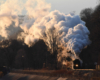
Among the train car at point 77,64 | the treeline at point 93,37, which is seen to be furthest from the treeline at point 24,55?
the train car at point 77,64

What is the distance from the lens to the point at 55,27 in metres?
80.9

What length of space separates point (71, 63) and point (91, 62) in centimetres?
2539

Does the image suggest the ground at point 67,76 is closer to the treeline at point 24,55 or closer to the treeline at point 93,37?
the treeline at point 93,37

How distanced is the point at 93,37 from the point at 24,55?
52.4m

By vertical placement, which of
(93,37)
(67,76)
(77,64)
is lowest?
(67,76)

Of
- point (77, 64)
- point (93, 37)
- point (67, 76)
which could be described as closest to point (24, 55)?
point (93, 37)

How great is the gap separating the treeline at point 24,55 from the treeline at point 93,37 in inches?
703

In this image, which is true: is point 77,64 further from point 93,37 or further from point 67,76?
point 67,76

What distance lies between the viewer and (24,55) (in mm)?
111812

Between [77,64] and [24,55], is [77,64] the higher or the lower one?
the lower one

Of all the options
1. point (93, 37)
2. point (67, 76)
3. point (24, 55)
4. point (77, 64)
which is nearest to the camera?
point (67, 76)

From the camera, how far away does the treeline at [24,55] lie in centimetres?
10676

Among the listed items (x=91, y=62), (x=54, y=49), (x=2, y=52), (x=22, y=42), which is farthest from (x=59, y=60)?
(x=2, y=52)

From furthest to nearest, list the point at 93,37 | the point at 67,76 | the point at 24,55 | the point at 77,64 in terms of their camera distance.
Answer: the point at 24,55, the point at 93,37, the point at 77,64, the point at 67,76
